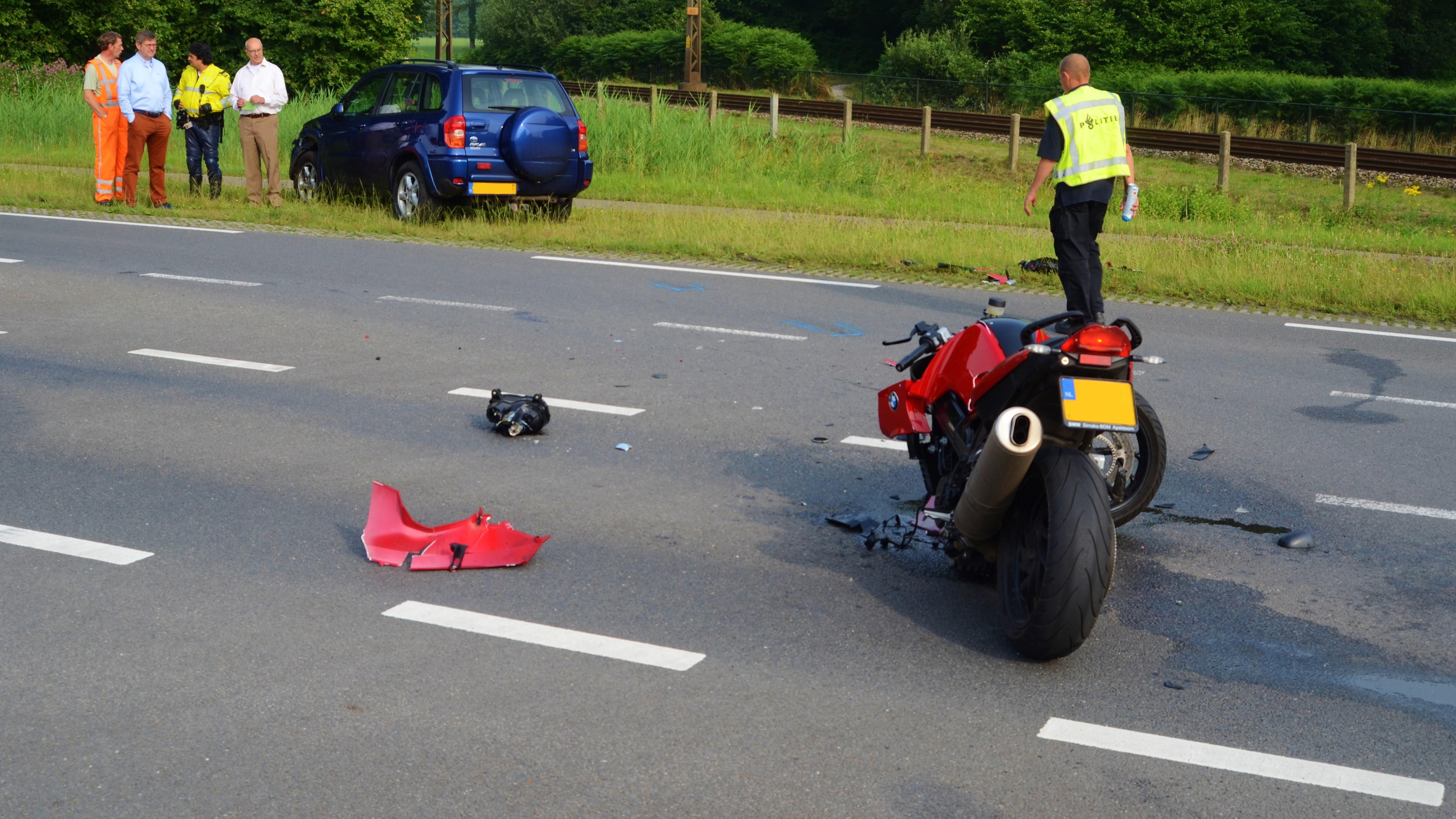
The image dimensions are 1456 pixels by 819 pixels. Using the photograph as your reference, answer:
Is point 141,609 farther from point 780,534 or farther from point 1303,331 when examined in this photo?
point 1303,331

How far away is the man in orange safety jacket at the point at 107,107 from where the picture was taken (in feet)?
55.3

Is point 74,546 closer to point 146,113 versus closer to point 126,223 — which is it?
point 126,223

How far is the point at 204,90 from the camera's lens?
18.0m

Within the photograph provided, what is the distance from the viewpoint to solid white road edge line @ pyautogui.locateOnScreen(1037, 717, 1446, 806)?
3854mm

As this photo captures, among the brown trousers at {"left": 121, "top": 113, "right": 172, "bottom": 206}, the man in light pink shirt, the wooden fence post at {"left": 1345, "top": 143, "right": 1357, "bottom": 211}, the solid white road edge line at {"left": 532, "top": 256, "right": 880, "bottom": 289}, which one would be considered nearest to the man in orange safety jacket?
the brown trousers at {"left": 121, "top": 113, "right": 172, "bottom": 206}

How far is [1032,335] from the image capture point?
511 centimetres

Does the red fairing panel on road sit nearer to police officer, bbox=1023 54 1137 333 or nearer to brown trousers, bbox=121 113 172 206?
police officer, bbox=1023 54 1137 333

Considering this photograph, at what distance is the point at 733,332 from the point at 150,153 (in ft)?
31.6

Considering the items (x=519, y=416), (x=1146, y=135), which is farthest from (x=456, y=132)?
(x=1146, y=135)

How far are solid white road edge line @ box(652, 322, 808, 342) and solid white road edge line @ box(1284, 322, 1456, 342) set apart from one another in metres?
3.98

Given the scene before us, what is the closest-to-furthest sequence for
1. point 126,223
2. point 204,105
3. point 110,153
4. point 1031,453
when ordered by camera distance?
1. point 1031,453
2. point 126,223
3. point 110,153
4. point 204,105

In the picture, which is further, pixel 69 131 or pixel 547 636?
pixel 69 131

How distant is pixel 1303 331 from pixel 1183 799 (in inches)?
318

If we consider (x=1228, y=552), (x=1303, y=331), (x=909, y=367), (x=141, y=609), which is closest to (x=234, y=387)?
(x=141, y=609)
